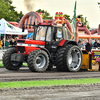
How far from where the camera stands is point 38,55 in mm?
12359

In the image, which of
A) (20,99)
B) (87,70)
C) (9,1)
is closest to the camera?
(20,99)

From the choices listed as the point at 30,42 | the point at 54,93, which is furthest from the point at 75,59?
the point at 54,93

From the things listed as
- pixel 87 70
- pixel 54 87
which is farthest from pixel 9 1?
A: pixel 54 87

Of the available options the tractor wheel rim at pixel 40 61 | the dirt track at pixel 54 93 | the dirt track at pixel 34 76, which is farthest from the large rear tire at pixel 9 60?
the dirt track at pixel 54 93

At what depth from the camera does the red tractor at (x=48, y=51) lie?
1275 centimetres

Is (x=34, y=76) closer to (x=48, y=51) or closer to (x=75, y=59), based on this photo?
(x=48, y=51)

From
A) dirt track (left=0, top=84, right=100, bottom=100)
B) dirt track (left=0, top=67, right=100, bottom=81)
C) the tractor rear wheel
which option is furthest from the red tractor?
dirt track (left=0, top=84, right=100, bottom=100)

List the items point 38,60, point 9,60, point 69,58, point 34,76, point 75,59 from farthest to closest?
point 75,59 < point 69,58 < point 9,60 < point 38,60 < point 34,76

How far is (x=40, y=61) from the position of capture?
12.7 m

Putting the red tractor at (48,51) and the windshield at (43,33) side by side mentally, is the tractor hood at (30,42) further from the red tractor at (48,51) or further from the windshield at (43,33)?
the windshield at (43,33)

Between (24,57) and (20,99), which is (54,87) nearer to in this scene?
(20,99)

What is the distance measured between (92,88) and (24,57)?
16.3ft

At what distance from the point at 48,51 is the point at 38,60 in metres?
0.74

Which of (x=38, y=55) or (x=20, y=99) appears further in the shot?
(x=38, y=55)
